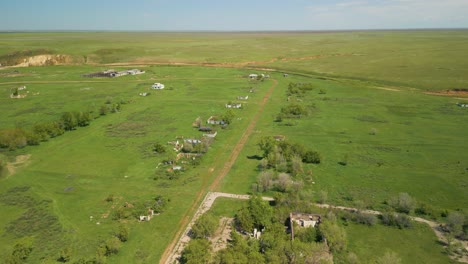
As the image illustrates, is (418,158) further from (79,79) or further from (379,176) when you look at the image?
(79,79)

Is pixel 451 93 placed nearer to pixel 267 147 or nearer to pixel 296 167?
pixel 267 147

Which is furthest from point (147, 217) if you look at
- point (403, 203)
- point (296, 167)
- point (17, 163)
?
point (403, 203)

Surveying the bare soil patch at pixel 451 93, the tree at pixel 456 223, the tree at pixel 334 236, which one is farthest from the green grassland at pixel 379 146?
the tree at pixel 334 236

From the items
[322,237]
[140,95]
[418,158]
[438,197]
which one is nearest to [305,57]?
[140,95]

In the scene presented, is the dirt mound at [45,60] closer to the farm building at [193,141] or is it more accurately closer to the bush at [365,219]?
the farm building at [193,141]

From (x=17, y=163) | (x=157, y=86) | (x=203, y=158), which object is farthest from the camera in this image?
(x=157, y=86)
